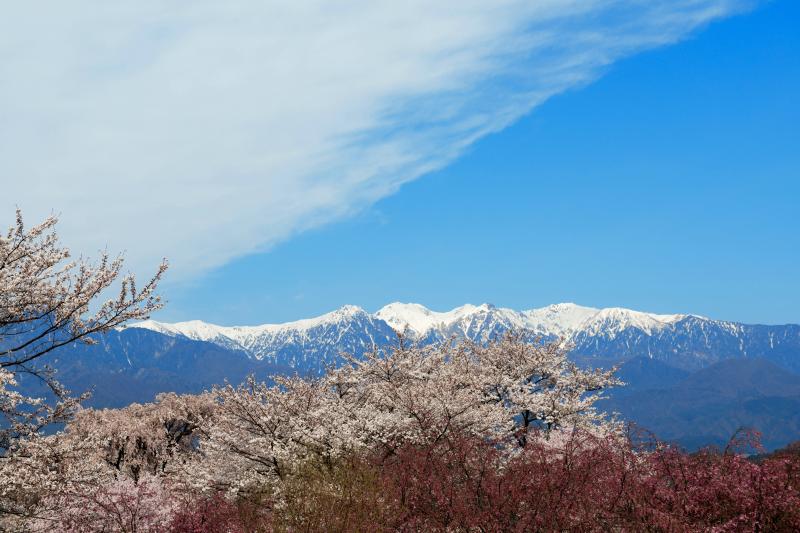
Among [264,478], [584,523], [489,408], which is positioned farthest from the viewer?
[489,408]

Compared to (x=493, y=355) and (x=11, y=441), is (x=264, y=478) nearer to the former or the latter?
(x=11, y=441)

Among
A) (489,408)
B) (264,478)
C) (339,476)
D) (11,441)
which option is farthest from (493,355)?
(11,441)

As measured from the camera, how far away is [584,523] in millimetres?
19844

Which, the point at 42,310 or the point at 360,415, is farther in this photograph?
the point at 360,415

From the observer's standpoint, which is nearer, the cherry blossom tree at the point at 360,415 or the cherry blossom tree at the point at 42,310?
the cherry blossom tree at the point at 42,310

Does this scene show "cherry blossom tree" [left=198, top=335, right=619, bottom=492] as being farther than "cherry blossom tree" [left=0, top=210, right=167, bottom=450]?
Yes

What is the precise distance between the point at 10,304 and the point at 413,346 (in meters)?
32.3

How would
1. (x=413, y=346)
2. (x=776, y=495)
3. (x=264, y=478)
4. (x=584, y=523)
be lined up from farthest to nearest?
(x=413, y=346)
(x=264, y=478)
(x=584, y=523)
(x=776, y=495)

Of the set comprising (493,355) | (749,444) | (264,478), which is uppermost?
(493,355)

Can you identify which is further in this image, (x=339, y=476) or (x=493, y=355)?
(x=493, y=355)

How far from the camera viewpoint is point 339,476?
2370 centimetres

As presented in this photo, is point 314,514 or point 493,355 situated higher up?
point 493,355

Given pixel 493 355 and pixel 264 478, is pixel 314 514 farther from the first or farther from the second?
pixel 493 355

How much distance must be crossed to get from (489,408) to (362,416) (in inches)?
319
